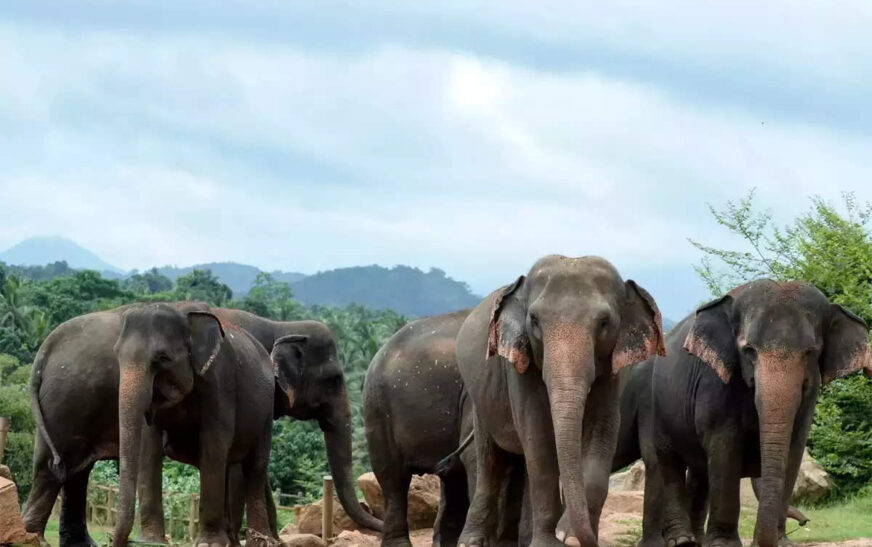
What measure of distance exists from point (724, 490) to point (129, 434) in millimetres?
3946

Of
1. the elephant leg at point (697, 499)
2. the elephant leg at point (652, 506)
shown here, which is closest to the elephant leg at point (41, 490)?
the elephant leg at point (652, 506)

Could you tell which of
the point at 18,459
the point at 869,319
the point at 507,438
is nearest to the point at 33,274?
the point at 18,459

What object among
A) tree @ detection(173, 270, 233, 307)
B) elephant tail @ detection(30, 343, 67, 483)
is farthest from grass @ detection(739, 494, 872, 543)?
tree @ detection(173, 270, 233, 307)

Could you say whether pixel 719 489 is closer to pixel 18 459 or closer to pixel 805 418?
pixel 805 418

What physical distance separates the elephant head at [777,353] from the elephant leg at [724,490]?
1.10 ft

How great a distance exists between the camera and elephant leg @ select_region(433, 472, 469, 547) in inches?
484

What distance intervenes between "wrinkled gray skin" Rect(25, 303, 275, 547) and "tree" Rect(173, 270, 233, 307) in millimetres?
46502

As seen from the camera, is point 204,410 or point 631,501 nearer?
point 204,410

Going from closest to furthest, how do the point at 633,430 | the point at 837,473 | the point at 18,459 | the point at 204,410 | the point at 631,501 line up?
the point at 204,410 < the point at 633,430 < the point at 631,501 < the point at 837,473 < the point at 18,459

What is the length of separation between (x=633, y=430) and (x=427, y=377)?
5.47 ft

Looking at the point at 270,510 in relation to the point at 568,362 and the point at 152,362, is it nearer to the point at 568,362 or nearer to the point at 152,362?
the point at 152,362

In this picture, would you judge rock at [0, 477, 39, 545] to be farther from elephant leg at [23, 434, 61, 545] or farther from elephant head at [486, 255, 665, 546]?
elephant head at [486, 255, 665, 546]

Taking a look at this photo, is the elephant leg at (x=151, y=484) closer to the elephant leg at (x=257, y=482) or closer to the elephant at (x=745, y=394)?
the elephant leg at (x=257, y=482)

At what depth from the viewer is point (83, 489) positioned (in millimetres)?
12281
